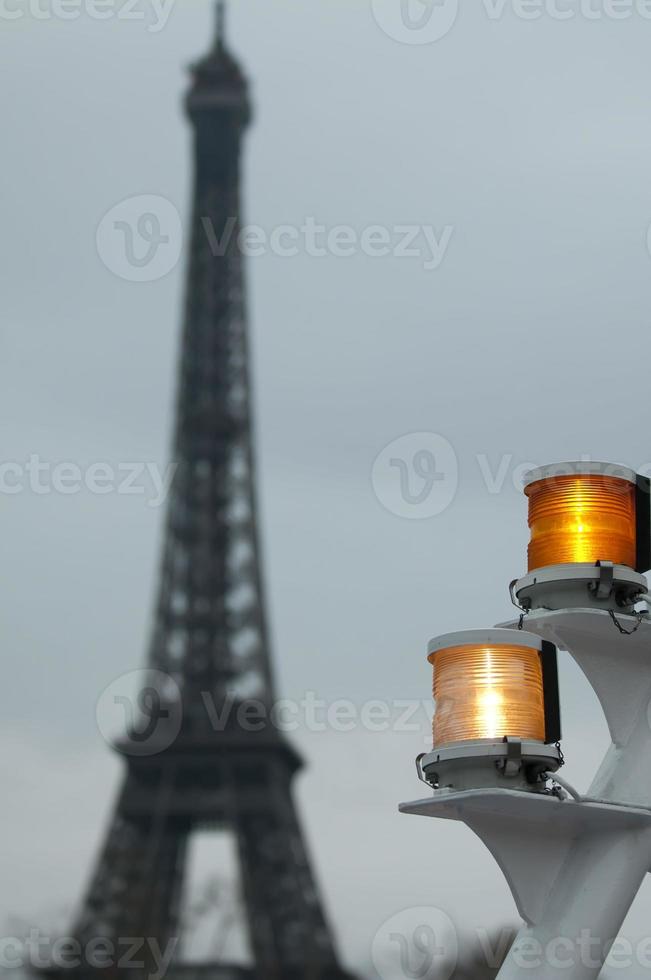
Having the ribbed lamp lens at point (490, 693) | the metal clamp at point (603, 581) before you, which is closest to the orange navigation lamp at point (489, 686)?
the ribbed lamp lens at point (490, 693)

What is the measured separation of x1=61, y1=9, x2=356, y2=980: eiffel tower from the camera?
32.1 metres

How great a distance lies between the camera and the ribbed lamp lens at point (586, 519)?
4.15 metres

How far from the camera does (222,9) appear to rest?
41.1 m

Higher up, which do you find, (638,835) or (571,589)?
(571,589)

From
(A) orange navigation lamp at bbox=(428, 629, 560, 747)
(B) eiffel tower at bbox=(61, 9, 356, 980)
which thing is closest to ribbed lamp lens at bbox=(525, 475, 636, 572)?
(A) orange navigation lamp at bbox=(428, 629, 560, 747)

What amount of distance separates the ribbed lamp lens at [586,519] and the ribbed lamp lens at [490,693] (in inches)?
14.3

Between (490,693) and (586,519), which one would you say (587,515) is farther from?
(490,693)

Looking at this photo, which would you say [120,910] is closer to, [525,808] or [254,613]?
[254,613]

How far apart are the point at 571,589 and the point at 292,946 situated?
2902 centimetres

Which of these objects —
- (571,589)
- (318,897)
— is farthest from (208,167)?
(571,589)

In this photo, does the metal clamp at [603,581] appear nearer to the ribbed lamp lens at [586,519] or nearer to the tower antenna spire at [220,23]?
the ribbed lamp lens at [586,519]

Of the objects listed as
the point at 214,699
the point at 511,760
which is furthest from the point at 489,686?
the point at 214,699

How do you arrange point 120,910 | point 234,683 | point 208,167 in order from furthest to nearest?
point 208,167
point 234,683
point 120,910

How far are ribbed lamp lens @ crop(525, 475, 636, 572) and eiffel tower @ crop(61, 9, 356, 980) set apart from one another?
27.3m
